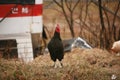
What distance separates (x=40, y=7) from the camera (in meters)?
10.9

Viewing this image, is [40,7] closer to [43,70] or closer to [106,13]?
[43,70]

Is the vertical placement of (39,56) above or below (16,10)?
below

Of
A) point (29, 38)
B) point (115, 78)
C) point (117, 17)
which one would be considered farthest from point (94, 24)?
point (115, 78)

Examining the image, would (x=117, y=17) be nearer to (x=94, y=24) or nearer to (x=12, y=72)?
(x=94, y=24)

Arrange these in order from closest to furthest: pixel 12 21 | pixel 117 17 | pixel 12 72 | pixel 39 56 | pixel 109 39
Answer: pixel 12 72 → pixel 12 21 → pixel 39 56 → pixel 109 39 → pixel 117 17

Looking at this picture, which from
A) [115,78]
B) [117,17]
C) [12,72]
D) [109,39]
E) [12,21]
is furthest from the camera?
[117,17]

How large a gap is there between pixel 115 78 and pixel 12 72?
1941 millimetres

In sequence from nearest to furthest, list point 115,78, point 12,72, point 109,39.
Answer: point 12,72 → point 115,78 → point 109,39

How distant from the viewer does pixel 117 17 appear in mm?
18359

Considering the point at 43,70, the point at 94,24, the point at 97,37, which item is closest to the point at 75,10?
the point at 94,24

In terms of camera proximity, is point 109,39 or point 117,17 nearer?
point 109,39

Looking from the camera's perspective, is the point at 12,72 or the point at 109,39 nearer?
the point at 12,72

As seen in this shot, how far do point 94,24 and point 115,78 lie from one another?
1050 cm

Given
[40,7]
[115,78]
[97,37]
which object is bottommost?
[97,37]
